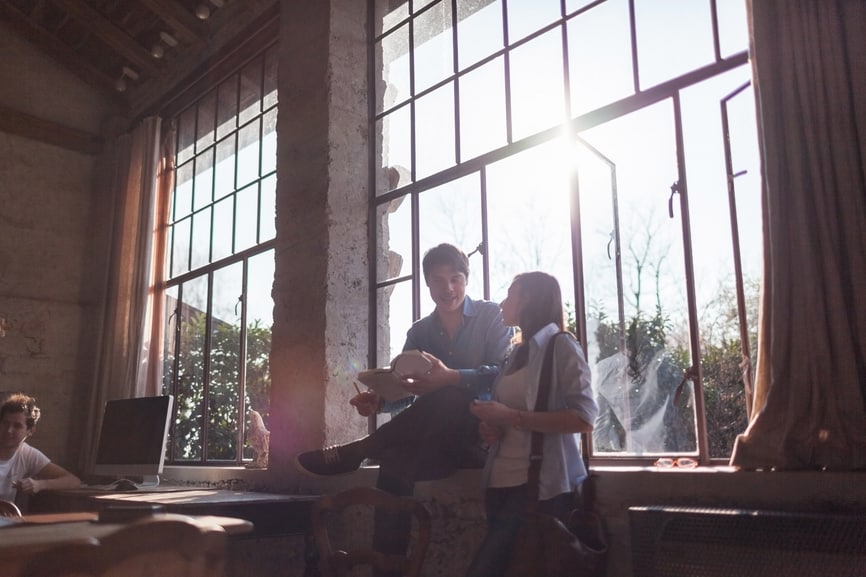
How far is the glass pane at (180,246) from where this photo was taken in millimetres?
6477

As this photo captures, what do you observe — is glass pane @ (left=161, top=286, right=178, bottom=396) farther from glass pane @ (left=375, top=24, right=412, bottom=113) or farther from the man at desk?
glass pane @ (left=375, top=24, right=412, bottom=113)

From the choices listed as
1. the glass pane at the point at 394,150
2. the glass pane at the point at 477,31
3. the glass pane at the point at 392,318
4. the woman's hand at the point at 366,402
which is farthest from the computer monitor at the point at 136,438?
the glass pane at the point at 477,31

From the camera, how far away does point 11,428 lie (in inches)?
181

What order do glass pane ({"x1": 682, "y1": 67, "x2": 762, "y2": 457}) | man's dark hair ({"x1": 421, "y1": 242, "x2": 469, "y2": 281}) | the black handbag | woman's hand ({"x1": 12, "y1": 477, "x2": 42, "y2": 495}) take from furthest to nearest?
woman's hand ({"x1": 12, "y1": 477, "x2": 42, "y2": 495}), man's dark hair ({"x1": 421, "y1": 242, "x2": 469, "y2": 281}), glass pane ({"x1": 682, "y1": 67, "x2": 762, "y2": 457}), the black handbag

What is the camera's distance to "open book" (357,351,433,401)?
287cm

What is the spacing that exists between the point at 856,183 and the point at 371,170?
2860 millimetres

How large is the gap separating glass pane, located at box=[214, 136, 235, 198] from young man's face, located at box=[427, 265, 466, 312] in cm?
321

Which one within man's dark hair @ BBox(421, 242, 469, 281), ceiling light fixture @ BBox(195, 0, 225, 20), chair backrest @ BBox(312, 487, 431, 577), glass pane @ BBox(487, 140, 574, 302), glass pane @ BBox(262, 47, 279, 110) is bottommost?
chair backrest @ BBox(312, 487, 431, 577)

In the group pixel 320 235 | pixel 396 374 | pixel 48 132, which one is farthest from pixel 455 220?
pixel 48 132

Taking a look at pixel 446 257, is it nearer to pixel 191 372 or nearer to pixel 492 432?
pixel 492 432

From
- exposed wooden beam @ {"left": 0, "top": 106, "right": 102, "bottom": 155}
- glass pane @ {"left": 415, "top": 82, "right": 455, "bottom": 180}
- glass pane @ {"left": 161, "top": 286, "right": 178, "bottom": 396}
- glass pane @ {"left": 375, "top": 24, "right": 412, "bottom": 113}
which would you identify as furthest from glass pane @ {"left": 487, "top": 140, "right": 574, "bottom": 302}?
exposed wooden beam @ {"left": 0, "top": 106, "right": 102, "bottom": 155}

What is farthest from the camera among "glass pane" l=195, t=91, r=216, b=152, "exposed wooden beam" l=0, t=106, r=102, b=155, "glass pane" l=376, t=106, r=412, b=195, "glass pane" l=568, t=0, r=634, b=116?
"exposed wooden beam" l=0, t=106, r=102, b=155

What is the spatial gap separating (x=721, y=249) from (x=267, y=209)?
338 cm

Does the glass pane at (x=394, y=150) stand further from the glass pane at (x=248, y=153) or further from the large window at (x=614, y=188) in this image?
the glass pane at (x=248, y=153)
